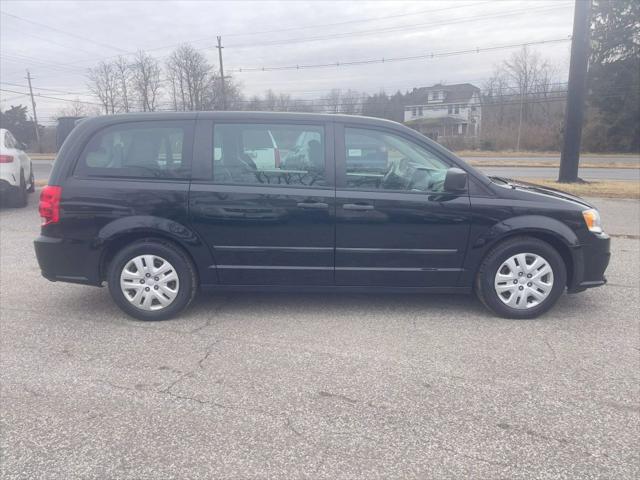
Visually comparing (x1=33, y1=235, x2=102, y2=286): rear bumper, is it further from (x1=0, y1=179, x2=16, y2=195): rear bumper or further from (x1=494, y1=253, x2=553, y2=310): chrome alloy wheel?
(x1=0, y1=179, x2=16, y2=195): rear bumper

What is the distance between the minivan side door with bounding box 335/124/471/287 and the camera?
→ 458 cm

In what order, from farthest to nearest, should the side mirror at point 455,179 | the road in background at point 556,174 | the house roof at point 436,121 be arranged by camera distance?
the house roof at point 436,121, the road in background at point 556,174, the side mirror at point 455,179

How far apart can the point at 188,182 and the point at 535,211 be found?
3.00m

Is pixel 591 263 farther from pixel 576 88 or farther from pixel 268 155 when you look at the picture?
pixel 576 88

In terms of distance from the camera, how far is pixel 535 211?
464cm

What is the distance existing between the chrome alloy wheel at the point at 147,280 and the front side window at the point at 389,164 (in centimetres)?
177

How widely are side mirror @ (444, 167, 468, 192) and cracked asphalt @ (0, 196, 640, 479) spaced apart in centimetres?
117

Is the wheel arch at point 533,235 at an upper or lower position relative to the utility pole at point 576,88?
lower

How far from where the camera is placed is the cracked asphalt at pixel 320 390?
8.86ft

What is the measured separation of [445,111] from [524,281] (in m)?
60.8

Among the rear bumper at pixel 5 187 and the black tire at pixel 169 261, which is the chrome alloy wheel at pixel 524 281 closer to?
the black tire at pixel 169 261

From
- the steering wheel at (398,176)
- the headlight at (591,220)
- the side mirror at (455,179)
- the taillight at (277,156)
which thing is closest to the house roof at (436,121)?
the headlight at (591,220)

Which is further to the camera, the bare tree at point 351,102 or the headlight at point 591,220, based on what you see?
the bare tree at point 351,102

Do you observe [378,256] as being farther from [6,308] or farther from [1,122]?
[1,122]
